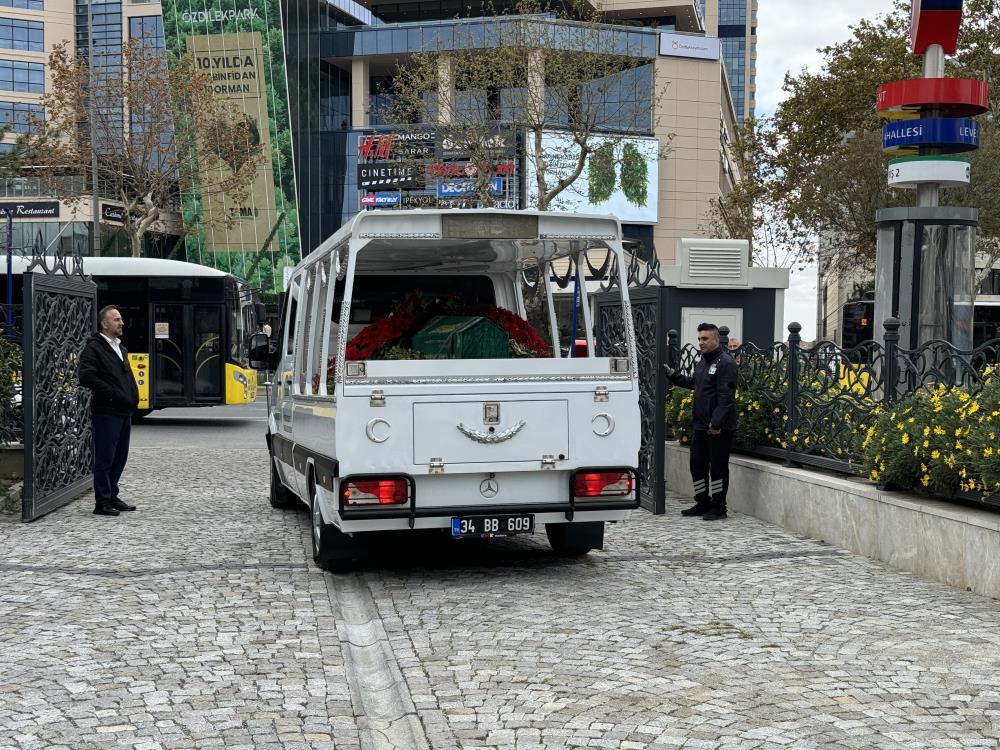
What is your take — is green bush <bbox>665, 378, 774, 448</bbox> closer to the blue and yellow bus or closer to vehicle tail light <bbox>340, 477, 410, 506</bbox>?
vehicle tail light <bbox>340, 477, 410, 506</bbox>

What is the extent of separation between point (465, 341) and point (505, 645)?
3146mm

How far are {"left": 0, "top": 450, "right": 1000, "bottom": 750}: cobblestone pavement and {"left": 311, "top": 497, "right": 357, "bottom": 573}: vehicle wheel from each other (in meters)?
0.12

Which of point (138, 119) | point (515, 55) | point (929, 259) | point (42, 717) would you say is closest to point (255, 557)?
point (42, 717)

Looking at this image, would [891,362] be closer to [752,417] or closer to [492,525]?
[752,417]

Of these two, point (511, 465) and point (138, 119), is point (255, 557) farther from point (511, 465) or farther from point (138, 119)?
point (138, 119)

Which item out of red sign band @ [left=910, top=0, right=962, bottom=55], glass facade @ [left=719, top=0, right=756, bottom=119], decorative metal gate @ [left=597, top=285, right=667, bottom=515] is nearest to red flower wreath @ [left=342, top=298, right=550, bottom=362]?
decorative metal gate @ [left=597, top=285, right=667, bottom=515]

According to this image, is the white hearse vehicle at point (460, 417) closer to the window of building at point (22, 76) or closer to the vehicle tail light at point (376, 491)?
the vehicle tail light at point (376, 491)

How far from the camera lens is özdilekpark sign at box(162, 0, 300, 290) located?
6456cm

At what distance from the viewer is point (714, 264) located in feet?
62.5

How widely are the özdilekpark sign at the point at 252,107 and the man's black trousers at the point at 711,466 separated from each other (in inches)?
2158

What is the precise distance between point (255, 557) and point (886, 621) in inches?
184

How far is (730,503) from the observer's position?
479 inches

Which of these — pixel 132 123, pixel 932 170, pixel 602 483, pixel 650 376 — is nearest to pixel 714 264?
pixel 932 170

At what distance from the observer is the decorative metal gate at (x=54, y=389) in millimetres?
11117
